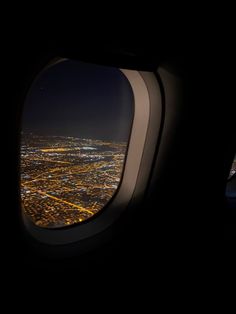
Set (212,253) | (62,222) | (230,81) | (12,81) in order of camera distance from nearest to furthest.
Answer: (12,81) < (230,81) < (62,222) < (212,253)

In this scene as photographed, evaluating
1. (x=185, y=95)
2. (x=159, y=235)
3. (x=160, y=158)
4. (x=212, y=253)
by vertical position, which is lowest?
(x=212, y=253)

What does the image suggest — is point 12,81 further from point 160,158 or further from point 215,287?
point 215,287

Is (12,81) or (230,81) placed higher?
(230,81)

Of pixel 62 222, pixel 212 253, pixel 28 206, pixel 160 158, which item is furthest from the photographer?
pixel 212 253

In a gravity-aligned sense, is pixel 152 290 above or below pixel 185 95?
below

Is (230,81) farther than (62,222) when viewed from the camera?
No

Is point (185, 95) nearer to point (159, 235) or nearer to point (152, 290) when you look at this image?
point (159, 235)

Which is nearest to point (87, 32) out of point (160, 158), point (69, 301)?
point (160, 158)

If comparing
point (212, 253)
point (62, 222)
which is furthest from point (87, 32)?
point (212, 253)

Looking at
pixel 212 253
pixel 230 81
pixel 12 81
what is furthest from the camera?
pixel 212 253
